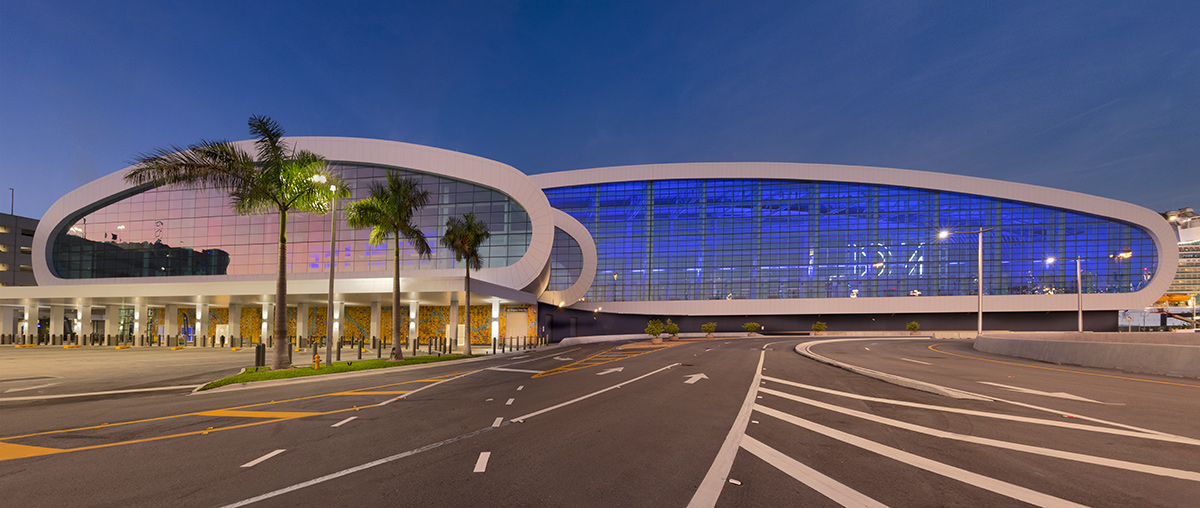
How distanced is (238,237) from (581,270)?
1413 inches

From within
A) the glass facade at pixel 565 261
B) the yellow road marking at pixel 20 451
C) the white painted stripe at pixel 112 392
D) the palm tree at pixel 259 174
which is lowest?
the white painted stripe at pixel 112 392

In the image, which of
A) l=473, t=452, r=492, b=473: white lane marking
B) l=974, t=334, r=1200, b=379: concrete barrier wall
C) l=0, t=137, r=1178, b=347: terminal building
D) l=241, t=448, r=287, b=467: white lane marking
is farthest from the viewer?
l=0, t=137, r=1178, b=347: terminal building

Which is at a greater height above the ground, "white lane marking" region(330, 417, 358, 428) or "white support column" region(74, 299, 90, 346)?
"white lane marking" region(330, 417, 358, 428)

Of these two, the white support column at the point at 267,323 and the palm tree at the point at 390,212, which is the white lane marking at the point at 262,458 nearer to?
the palm tree at the point at 390,212

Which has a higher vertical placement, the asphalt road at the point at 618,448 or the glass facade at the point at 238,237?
the glass facade at the point at 238,237

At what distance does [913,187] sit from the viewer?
84.1 metres

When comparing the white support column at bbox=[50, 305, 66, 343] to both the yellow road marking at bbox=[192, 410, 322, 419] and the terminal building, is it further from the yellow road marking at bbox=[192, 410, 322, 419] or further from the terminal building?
the yellow road marking at bbox=[192, 410, 322, 419]

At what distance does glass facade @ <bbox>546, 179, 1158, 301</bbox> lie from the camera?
80.1m

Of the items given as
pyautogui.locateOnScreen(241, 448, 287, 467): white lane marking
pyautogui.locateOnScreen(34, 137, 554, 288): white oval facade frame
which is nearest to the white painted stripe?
pyautogui.locateOnScreen(241, 448, 287, 467): white lane marking

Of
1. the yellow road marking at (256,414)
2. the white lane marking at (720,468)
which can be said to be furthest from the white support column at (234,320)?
the white lane marking at (720,468)

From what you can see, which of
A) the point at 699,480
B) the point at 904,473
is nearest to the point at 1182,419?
the point at 904,473

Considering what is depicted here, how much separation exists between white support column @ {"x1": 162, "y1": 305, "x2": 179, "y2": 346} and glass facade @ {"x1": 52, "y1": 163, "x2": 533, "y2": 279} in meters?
3.54

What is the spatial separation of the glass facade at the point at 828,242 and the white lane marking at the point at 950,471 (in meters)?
79.0

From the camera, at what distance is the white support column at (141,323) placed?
45.8m
